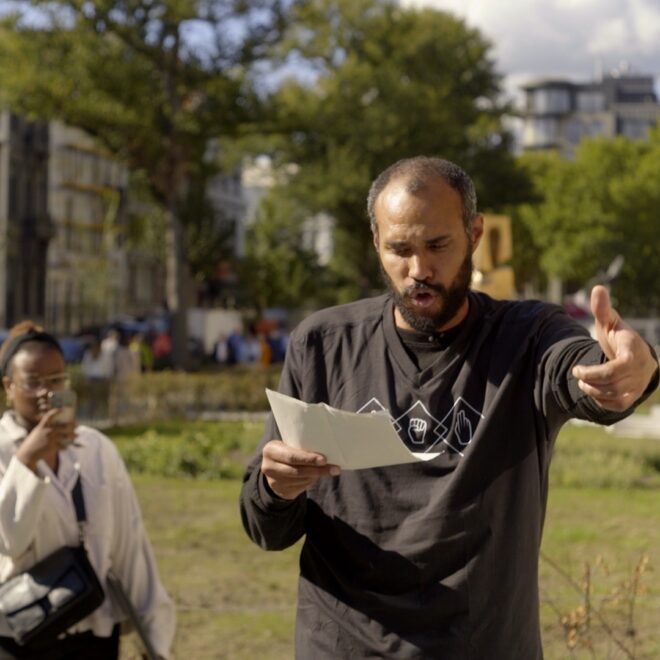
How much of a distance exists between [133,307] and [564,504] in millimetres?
63764

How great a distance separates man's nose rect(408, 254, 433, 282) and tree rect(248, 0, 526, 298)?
37.4 meters

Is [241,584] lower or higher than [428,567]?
lower

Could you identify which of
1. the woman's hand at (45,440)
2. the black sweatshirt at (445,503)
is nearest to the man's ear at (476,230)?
the black sweatshirt at (445,503)

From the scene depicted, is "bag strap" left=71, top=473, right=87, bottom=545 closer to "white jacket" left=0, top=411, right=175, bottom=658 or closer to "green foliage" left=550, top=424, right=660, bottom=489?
"white jacket" left=0, top=411, right=175, bottom=658

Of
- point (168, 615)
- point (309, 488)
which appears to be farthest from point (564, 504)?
point (309, 488)

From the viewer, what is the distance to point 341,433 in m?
2.83

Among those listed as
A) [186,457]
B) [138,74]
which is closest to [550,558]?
[186,457]

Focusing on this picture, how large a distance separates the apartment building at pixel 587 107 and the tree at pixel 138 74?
12288cm

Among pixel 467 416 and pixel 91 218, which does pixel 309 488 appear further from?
pixel 91 218

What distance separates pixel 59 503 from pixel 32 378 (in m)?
0.41

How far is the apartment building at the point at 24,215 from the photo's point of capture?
171 ft

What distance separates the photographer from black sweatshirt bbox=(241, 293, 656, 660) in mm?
2969

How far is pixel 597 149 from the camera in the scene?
67188 millimetres

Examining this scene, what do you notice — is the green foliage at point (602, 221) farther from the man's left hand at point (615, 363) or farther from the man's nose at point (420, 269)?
the man's left hand at point (615, 363)
